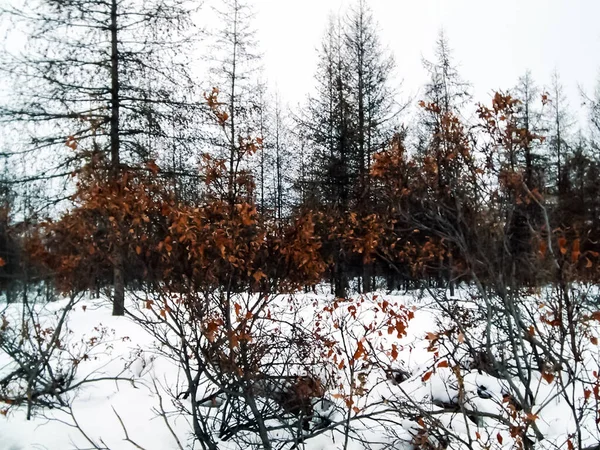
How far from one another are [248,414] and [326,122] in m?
12.0

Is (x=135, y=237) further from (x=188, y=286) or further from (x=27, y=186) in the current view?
(x=27, y=186)

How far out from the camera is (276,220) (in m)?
3.63

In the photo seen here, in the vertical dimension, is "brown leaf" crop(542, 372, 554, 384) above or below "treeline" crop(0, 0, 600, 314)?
below

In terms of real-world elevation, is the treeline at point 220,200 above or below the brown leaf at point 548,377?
above

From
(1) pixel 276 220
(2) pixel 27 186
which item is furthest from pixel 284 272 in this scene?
(2) pixel 27 186

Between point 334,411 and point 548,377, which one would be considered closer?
point 548,377

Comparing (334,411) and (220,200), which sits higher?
(220,200)

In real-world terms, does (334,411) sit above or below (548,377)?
below

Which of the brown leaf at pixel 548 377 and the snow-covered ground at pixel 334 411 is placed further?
the snow-covered ground at pixel 334 411

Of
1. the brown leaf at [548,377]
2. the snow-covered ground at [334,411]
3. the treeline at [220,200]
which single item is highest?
the treeline at [220,200]

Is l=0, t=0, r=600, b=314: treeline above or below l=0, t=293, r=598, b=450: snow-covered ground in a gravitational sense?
above

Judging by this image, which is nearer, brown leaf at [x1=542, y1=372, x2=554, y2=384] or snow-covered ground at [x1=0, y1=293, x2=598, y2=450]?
brown leaf at [x1=542, y1=372, x2=554, y2=384]

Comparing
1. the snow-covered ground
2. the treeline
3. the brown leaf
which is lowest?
the snow-covered ground

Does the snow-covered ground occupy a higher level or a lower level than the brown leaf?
lower
